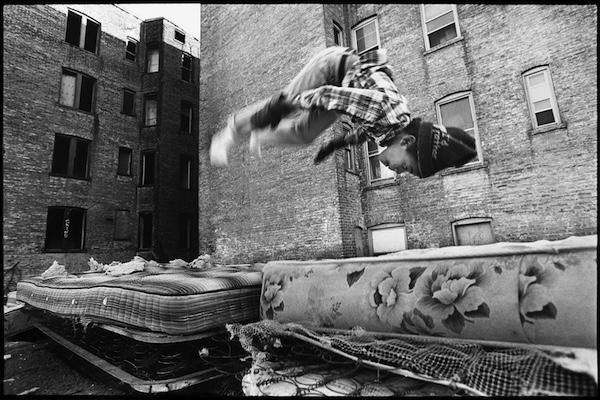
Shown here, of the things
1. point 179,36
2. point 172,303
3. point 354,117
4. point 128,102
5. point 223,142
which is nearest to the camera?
point 172,303

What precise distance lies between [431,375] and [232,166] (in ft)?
32.7

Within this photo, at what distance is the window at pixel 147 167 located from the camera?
14570 millimetres

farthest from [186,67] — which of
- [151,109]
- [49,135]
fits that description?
[49,135]

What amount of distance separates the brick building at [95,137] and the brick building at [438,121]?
4.23m

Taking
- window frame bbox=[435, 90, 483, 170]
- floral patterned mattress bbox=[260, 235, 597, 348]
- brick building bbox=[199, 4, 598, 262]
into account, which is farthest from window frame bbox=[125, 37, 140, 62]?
floral patterned mattress bbox=[260, 235, 597, 348]

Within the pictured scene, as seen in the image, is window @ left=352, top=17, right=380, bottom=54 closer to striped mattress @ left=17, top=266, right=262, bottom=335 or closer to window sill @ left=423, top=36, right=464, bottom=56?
window sill @ left=423, top=36, right=464, bottom=56

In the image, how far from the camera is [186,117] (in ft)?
53.6

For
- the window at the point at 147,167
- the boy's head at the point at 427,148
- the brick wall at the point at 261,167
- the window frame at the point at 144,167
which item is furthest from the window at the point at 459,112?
the window at the point at 147,167

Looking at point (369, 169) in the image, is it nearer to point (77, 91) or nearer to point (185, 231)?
point (185, 231)

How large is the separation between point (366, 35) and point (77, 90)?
11447 mm

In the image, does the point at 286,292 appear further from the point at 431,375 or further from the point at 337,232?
the point at 337,232

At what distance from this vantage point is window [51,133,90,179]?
39.0 ft

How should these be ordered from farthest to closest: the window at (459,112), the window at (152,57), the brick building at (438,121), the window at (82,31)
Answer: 1. the window at (152,57)
2. the window at (82,31)
3. the window at (459,112)
4. the brick building at (438,121)

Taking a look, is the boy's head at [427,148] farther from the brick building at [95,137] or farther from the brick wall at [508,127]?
the brick building at [95,137]
